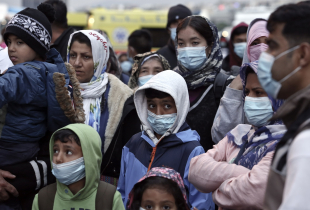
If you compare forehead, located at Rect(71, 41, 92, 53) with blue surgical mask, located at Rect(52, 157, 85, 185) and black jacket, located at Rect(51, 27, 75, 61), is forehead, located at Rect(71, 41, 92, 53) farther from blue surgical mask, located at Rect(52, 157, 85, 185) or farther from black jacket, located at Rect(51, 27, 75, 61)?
blue surgical mask, located at Rect(52, 157, 85, 185)

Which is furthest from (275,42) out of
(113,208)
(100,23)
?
(100,23)

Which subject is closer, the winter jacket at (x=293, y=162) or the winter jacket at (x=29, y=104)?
the winter jacket at (x=293, y=162)

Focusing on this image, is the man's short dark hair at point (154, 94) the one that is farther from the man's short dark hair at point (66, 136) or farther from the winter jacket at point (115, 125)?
the man's short dark hair at point (66, 136)

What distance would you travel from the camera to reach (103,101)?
4336mm

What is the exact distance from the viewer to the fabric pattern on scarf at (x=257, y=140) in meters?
2.83

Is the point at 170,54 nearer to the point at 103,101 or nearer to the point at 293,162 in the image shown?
the point at 103,101

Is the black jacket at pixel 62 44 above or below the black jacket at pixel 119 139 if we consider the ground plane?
above

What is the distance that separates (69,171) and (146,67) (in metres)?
2.19

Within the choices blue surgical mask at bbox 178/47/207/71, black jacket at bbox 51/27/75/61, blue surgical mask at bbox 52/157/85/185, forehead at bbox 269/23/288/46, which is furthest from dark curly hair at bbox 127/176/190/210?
black jacket at bbox 51/27/75/61

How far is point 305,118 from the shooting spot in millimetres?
1719

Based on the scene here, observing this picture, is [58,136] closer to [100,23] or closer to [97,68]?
[97,68]

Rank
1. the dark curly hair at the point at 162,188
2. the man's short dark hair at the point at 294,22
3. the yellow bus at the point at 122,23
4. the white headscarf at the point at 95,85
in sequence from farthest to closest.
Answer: the yellow bus at the point at 122,23 < the white headscarf at the point at 95,85 < the dark curly hair at the point at 162,188 < the man's short dark hair at the point at 294,22

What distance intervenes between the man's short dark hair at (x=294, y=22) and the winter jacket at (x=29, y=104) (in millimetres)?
1981

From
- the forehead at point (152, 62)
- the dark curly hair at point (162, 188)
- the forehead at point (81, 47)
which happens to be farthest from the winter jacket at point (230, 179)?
the forehead at point (152, 62)
